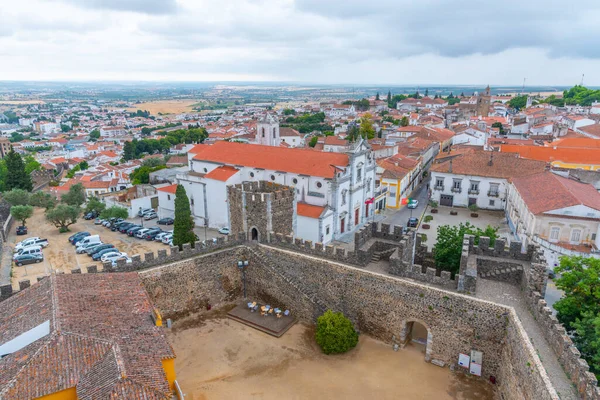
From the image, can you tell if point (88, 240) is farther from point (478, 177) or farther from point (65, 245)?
point (478, 177)

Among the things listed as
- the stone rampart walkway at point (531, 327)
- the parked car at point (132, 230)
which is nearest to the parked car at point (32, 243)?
the parked car at point (132, 230)

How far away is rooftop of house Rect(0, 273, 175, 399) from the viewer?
37.6ft

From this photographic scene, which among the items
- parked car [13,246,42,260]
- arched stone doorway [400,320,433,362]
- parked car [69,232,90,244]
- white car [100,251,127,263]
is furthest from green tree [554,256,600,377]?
parked car [69,232,90,244]

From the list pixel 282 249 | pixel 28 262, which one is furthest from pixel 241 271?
pixel 28 262

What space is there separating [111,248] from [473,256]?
2671 cm

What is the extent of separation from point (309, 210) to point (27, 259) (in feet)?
72.0

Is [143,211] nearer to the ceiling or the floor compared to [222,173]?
nearer to the floor

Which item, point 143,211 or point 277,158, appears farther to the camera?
point 143,211

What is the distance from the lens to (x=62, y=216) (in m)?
37.5

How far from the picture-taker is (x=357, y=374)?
17094 millimetres

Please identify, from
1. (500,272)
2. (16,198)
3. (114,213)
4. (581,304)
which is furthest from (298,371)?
(16,198)

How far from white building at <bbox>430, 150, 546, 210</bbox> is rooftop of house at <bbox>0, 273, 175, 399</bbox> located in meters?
34.1

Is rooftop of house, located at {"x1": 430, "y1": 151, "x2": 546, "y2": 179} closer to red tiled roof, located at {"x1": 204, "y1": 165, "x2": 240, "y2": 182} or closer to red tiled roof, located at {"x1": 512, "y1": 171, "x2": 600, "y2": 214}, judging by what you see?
red tiled roof, located at {"x1": 512, "y1": 171, "x2": 600, "y2": 214}

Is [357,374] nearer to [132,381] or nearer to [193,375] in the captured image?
[193,375]
